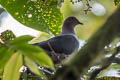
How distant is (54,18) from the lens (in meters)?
1.74

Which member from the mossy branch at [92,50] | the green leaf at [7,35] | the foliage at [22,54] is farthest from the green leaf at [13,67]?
the green leaf at [7,35]

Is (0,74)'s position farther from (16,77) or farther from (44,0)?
(44,0)

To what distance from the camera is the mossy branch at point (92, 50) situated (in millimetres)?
323

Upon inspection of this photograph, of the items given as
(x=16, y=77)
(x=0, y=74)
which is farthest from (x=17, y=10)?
(x=16, y=77)

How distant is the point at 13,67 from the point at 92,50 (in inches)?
11.0

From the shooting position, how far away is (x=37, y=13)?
171cm

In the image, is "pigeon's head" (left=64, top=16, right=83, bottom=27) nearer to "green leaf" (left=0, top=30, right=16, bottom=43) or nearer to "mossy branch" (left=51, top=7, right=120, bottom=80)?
"green leaf" (left=0, top=30, right=16, bottom=43)

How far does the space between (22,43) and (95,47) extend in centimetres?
17

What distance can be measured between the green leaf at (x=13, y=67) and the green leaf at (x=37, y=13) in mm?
995

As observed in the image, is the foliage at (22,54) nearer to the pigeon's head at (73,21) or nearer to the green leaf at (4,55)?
the green leaf at (4,55)

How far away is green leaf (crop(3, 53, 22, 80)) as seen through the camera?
542 mm

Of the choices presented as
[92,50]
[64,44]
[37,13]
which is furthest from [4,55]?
[64,44]

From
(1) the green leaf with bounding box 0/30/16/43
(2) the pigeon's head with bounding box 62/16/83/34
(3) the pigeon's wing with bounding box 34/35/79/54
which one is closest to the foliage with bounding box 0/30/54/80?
(1) the green leaf with bounding box 0/30/16/43

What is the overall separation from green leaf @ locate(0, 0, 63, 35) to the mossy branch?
4.15 feet
